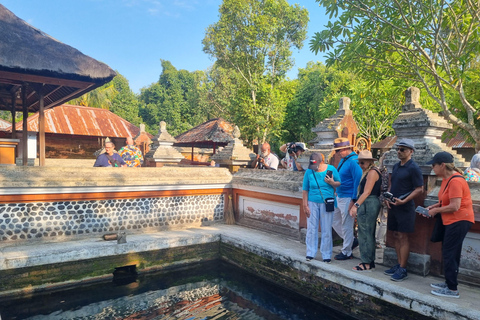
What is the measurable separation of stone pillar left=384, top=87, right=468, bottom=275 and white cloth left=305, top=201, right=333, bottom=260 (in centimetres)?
79

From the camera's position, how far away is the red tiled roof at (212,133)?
18.4 metres

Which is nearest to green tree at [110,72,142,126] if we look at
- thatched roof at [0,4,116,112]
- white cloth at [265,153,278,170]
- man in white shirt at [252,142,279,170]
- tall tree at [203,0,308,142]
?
tall tree at [203,0,308,142]

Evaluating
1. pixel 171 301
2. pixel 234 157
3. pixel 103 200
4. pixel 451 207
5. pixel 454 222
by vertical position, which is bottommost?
pixel 171 301

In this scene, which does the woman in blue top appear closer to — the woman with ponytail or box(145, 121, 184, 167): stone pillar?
the woman with ponytail

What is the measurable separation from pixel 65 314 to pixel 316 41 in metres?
6.73

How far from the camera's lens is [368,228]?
4449mm

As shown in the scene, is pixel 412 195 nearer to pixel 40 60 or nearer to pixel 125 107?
pixel 40 60

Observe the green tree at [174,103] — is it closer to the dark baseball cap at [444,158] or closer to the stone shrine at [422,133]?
the stone shrine at [422,133]

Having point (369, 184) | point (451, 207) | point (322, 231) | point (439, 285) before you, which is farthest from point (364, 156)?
point (439, 285)

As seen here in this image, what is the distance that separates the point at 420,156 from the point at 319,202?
1485 mm

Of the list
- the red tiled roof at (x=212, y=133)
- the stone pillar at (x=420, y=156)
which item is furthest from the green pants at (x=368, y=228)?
the red tiled roof at (x=212, y=133)

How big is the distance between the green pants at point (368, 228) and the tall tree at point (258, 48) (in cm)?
1712

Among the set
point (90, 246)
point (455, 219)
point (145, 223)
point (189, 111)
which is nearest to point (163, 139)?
point (145, 223)

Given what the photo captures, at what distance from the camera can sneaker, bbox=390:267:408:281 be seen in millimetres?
4037
